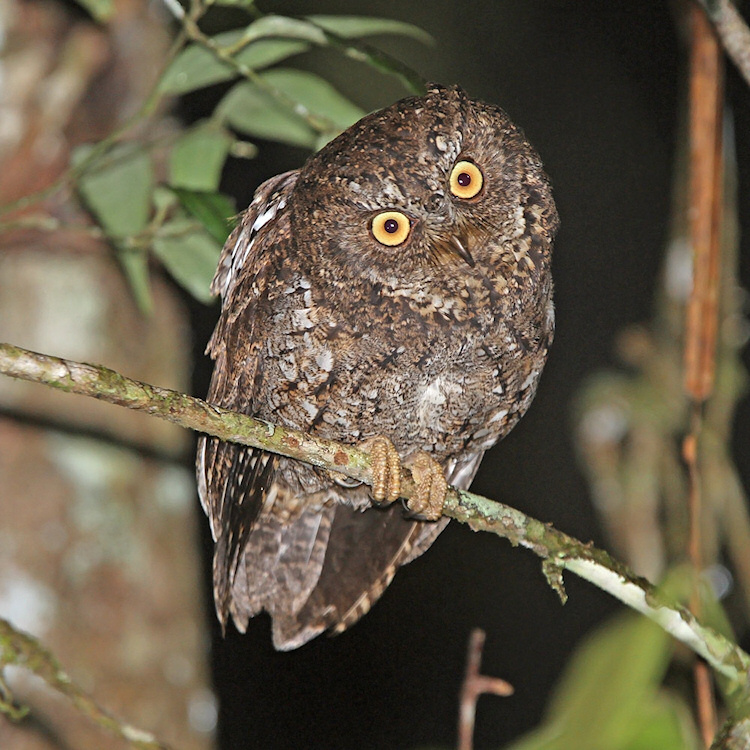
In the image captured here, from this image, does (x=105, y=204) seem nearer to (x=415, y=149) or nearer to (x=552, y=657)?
(x=415, y=149)

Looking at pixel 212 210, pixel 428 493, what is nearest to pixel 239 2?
pixel 212 210

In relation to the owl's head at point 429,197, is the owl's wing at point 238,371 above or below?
below

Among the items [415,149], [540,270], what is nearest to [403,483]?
[540,270]

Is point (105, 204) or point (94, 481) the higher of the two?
point (105, 204)

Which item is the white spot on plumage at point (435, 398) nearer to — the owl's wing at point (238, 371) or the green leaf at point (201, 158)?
the owl's wing at point (238, 371)

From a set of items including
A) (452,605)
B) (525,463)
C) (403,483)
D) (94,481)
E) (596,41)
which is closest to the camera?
(403,483)

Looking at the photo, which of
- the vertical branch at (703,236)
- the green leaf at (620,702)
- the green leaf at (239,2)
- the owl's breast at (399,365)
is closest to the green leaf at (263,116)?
the green leaf at (239,2)
